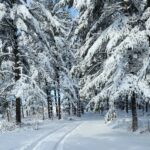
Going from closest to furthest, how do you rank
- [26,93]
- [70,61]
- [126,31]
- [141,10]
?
1. [126,31]
2. [141,10]
3. [26,93]
4. [70,61]

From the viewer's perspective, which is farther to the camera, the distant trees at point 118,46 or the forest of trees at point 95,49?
the forest of trees at point 95,49

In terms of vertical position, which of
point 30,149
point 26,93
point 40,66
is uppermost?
point 40,66

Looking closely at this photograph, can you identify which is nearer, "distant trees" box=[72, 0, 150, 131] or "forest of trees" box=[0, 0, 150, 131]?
"distant trees" box=[72, 0, 150, 131]

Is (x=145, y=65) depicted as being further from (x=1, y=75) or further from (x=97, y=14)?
(x=1, y=75)

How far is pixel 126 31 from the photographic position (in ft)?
60.6

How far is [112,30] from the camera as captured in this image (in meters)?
18.7

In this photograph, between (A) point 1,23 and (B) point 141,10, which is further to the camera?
(A) point 1,23

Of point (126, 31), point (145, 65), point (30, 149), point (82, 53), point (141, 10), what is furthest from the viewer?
point (82, 53)

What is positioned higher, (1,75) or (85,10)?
(85,10)

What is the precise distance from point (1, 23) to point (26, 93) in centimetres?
533

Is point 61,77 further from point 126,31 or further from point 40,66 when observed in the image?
point 126,31

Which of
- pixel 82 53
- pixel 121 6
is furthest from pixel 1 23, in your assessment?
pixel 121 6

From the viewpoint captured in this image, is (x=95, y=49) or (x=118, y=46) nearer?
(x=118, y=46)

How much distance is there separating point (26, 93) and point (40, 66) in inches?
126
